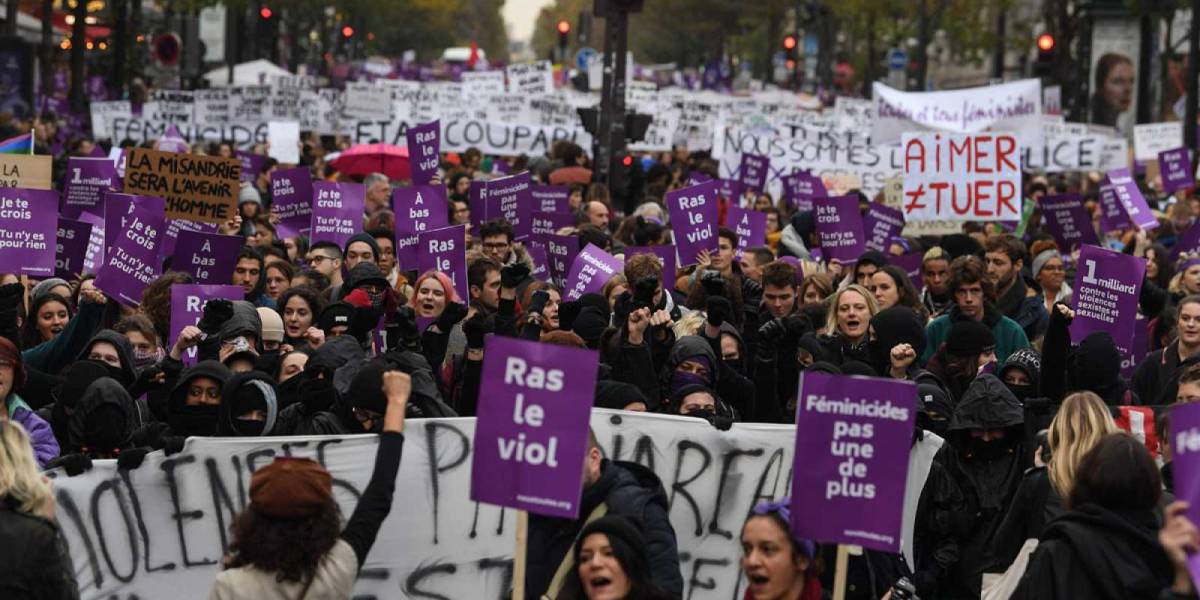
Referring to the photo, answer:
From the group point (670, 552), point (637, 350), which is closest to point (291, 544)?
point (670, 552)

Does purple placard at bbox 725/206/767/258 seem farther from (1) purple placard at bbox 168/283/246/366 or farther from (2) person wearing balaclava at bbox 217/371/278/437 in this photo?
(2) person wearing balaclava at bbox 217/371/278/437

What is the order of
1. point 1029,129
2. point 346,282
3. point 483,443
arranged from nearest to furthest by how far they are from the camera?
1. point 483,443
2. point 346,282
3. point 1029,129

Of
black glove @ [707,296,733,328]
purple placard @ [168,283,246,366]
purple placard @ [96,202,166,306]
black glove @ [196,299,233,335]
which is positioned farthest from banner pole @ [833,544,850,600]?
purple placard @ [96,202,166,306]

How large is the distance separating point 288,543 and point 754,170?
15.9 m

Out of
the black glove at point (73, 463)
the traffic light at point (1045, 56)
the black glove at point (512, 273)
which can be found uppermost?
the traffic light at point (1045, 56)

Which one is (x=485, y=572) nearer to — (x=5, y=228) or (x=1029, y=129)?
(x=5, y=228)

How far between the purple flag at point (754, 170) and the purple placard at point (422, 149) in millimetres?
4831

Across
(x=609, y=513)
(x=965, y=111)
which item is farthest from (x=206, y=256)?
(x=965, y=111)

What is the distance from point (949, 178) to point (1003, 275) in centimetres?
424

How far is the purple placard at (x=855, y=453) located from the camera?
231 inches

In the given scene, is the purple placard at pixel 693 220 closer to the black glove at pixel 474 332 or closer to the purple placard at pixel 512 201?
the purple placard at pixel 512 201

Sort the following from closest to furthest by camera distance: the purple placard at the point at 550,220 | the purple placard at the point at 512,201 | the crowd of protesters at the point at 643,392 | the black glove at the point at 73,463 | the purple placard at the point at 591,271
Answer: the crowd of protesters at the point at 643,392
the black glove at the point at 73,463
the purple placard at the point at 591,271
the purple placard at the point at 512,201
the purple placard at the point at 550,220

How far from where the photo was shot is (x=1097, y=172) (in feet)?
92.9

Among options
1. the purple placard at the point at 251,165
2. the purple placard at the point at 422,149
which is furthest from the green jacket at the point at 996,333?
the purple placard at the point at 251,165
